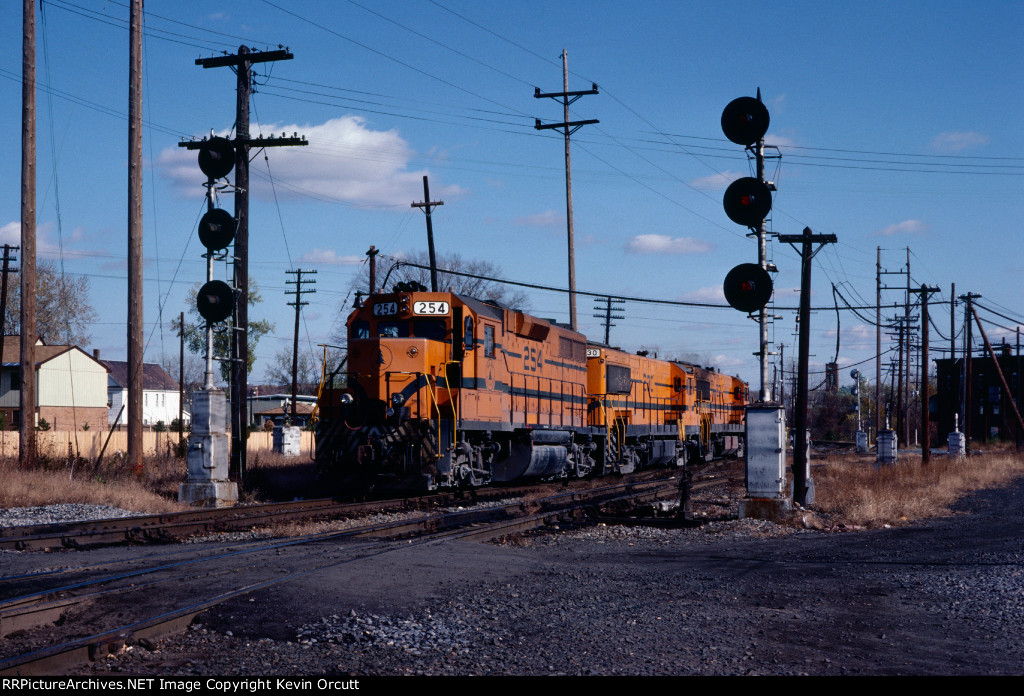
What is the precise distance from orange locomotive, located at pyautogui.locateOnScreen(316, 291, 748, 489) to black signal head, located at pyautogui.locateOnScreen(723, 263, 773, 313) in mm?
3156

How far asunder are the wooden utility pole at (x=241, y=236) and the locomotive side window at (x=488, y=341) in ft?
17.2

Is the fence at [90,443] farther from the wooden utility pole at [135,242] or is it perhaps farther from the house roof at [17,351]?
the house roof at [17,351]

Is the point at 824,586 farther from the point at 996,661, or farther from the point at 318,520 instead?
the point at 318,520

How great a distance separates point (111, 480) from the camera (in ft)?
67.1

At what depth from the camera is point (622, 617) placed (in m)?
7.72

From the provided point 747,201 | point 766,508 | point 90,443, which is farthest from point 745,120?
point 90,443

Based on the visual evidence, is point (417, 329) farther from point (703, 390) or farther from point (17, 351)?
point (17, 351)

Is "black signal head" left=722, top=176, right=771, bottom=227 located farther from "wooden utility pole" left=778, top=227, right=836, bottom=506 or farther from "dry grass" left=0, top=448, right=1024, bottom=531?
"dry grass" left=0, top=448, right=1024, bottom=531

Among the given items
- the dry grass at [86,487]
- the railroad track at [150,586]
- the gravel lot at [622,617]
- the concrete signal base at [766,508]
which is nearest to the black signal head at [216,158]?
the dry grass at [86,487]

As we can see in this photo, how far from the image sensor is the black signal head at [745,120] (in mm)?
15219

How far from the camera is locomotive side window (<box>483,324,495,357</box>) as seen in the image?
19.4 m

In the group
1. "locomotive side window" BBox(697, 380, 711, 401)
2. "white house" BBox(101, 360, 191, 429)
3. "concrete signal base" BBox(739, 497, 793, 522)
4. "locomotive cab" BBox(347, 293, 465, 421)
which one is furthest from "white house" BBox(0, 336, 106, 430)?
"concrete signal base" BBox(739, 497, 793, 522)

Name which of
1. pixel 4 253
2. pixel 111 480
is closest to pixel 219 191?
pixel 111 480

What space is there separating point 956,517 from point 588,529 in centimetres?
735
